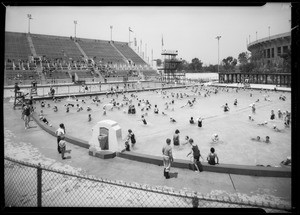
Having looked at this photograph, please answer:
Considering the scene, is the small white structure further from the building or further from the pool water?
the building

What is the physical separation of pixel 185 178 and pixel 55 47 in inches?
2644

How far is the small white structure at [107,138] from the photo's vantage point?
447 inches

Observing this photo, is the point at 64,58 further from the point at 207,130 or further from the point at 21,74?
the point at 207,130

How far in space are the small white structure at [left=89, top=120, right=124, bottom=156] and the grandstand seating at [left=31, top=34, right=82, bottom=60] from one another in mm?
54515

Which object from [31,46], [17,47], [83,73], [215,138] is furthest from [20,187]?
[31,46]

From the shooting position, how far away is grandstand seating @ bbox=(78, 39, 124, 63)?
70.6 metres

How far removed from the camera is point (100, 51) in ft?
245

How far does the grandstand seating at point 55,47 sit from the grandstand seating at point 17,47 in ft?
8.23

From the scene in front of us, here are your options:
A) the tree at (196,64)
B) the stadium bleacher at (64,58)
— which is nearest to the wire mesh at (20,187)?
the stadium bleacher at (64,58)

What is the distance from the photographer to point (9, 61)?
50688 millimetres

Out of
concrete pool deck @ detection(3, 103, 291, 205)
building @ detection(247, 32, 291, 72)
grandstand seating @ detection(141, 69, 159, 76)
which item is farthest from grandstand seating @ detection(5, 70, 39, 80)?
building @ detection(247, 32, 291, 72)

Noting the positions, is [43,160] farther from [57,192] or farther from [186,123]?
[186,123]

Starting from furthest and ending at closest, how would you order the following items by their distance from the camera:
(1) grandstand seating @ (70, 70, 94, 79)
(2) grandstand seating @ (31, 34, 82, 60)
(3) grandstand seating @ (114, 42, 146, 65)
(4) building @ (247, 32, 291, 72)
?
(3) grandstand seating @ (114, 42, 146, 65)
(4) building @ (247, 32, 291, 72)
(2) grandstand seating @ (31, 34, 82, 60)
(1) grandstand seating @ (70, 70, 94, 79)
